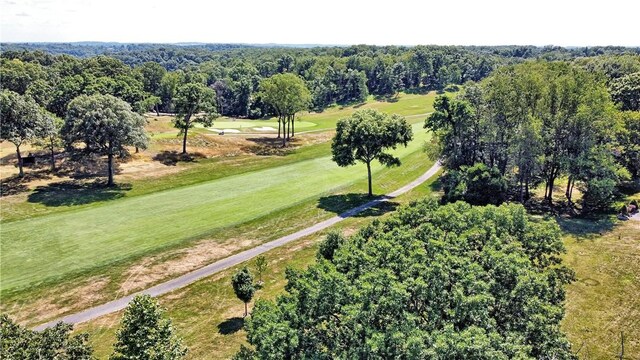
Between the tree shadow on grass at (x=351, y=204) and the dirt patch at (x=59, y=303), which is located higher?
the tree shadow on grass at (x=351, y=204)

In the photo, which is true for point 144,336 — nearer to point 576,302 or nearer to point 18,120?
point 576,302

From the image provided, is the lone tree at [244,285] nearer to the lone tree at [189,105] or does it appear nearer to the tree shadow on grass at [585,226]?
the tree shadow on grass at [585,226]

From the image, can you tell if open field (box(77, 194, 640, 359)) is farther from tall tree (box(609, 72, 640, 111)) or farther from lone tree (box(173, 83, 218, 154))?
lone tree (box(173, 83, 218, 154))

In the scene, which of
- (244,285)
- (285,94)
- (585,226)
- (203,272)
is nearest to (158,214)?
(203,272)

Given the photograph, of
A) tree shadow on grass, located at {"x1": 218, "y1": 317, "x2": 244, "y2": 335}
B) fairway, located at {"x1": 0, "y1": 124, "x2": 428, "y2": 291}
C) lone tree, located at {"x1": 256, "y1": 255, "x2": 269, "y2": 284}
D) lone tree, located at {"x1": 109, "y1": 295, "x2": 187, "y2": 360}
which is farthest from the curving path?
lone tree, located at {"x1": 109, "y1": 295, "x2": 187, "y2": 360}

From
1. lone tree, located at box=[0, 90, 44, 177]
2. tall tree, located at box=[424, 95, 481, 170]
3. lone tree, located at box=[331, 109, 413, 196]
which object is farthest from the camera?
tall tree, located at box=[424, 95, 481, 170]

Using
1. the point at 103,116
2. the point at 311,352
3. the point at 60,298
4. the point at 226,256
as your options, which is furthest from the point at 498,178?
the point at 103,116

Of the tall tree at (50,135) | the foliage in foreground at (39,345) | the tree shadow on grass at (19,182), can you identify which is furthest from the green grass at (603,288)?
the tall tree at (50,135)
